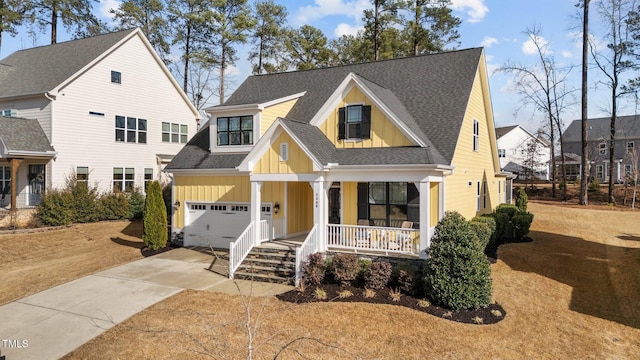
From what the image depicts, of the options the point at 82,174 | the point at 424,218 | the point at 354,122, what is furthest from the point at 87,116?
the point at 424,218

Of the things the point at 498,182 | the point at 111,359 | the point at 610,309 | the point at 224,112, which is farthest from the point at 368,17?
the point at 111,359

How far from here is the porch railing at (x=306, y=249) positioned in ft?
39.5

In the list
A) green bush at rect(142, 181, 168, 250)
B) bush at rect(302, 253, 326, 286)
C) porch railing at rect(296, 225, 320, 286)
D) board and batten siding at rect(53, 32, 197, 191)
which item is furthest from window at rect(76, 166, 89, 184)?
bush at rect(302, 253, 326, 286)

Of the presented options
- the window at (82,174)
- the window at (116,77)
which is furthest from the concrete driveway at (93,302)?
the window at (116,77)

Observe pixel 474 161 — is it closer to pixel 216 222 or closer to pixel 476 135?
pixel 476 135

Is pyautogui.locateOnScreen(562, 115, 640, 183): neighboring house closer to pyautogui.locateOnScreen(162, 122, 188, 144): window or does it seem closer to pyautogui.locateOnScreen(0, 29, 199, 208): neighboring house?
pyautogui.locateOnScreen(162, 122, 188, 144): window

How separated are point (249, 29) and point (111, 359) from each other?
3340 cm

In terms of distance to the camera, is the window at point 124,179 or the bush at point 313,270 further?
the window at point 124,179

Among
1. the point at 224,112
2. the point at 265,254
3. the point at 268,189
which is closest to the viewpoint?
the point at 265,254

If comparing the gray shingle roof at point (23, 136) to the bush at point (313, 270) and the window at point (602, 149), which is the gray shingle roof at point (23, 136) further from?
the window at point (602, 149)

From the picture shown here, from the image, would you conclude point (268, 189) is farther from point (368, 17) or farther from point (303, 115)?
point (368, 17)

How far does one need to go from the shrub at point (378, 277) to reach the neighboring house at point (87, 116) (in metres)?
18.7

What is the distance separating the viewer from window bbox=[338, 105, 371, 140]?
46.9 ft

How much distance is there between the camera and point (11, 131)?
20.4 m
